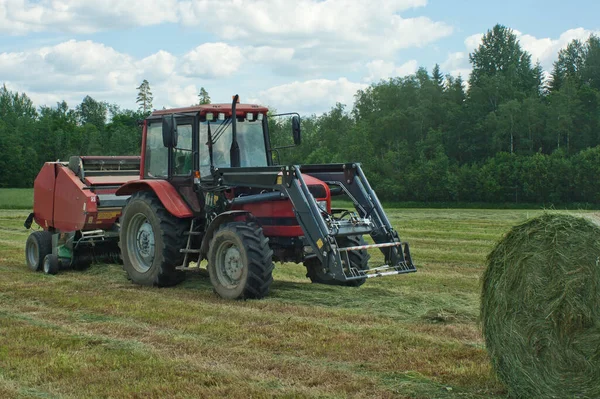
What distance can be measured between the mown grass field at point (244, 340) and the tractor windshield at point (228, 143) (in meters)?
1.59

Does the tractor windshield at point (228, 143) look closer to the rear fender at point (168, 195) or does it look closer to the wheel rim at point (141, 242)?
the rear fender at point (168, 195)

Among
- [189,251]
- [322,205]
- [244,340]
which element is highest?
[322,205]

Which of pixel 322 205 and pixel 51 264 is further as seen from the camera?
pixel 51 264

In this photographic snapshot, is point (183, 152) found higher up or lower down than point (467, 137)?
lower down

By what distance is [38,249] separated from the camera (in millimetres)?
12047

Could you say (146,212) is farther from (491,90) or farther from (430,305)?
(491,90)

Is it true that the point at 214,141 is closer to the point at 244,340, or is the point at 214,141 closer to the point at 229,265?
the point at 229,265

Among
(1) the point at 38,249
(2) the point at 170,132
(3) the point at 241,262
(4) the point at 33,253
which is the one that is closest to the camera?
(3) the point at 241,262

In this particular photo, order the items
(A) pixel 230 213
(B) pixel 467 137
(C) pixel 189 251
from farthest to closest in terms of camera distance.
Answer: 1. (B) pixel 467 137
2. (C) pixel 189 251
3. (A) pixel 230 213

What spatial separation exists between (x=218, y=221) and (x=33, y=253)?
433cm

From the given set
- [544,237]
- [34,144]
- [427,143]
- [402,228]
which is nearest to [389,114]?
[427,143]

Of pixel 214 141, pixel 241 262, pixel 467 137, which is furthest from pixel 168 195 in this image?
pixel 467 137

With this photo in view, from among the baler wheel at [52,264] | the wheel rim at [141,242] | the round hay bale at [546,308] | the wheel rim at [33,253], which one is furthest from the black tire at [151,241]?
the round hay bale at [546,308]

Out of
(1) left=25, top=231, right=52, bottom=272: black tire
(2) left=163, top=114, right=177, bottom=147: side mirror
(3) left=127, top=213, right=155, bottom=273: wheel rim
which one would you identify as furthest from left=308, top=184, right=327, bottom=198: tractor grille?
(1) left=25, top=231, right=52, bottom=272: black tire
